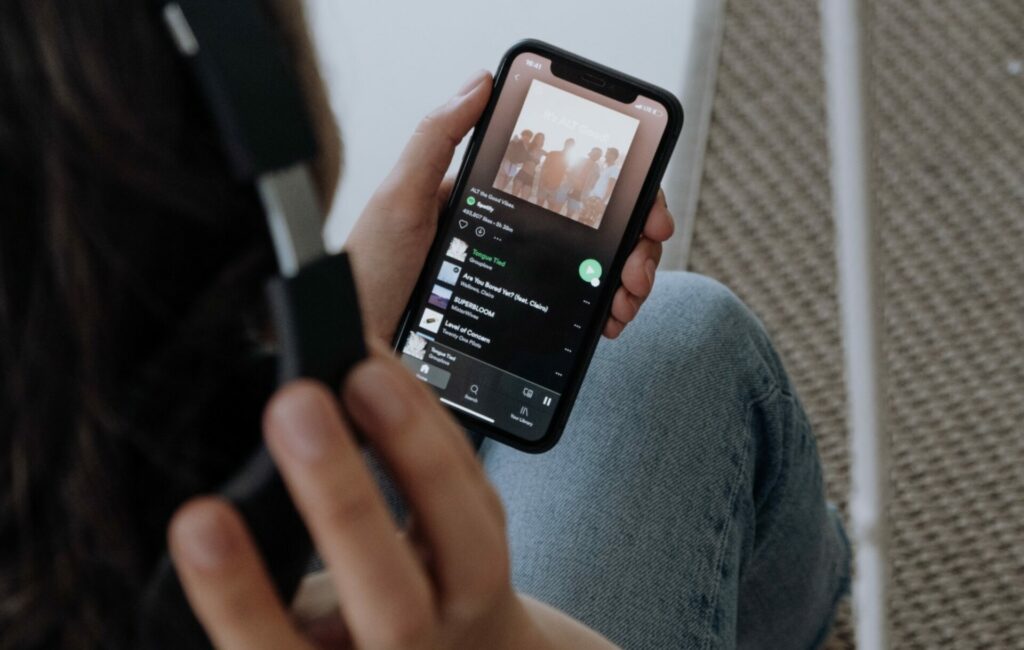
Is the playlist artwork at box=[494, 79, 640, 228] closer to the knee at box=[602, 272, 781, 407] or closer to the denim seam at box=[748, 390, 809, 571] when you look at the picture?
the knee at box=[602, 272, 781, 407]

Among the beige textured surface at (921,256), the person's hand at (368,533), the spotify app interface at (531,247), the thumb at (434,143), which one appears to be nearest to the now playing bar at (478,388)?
the spotify app interface at (531,247)

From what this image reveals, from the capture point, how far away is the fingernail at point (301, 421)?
0.19 metres

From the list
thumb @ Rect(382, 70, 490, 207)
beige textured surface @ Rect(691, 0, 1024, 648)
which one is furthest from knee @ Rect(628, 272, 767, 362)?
beige textured surface @ Rect(691, 0, 1024, 648)

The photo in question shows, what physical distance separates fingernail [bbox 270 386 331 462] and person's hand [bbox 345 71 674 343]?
387 mm

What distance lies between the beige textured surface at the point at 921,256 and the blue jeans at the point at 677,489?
23cm

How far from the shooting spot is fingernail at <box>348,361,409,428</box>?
0.69ft

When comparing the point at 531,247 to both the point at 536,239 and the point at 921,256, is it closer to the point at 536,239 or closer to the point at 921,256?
the point at 536,239

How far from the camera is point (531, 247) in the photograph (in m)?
0.58

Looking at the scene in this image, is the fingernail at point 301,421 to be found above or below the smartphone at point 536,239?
above

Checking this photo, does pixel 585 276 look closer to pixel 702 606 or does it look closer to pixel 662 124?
pixel 662 124

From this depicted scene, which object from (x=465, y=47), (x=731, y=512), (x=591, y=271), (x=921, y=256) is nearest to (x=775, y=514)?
(x=731, y=512)

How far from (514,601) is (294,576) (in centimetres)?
9

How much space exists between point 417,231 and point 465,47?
548 millimetres

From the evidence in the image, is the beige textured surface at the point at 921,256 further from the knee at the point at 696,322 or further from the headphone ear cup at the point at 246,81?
the headphone ear cup at the point at 246,81
